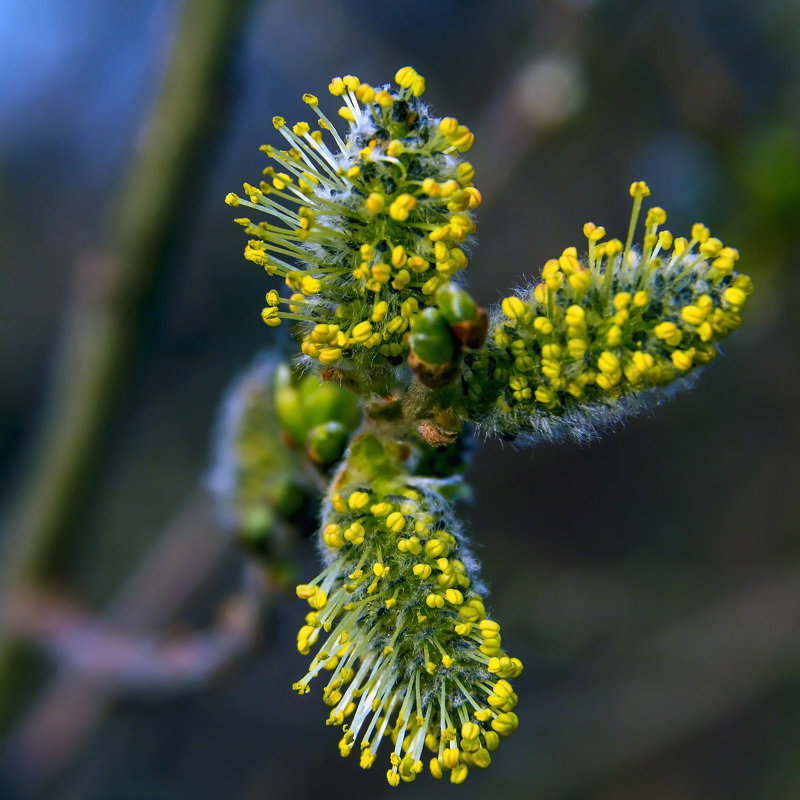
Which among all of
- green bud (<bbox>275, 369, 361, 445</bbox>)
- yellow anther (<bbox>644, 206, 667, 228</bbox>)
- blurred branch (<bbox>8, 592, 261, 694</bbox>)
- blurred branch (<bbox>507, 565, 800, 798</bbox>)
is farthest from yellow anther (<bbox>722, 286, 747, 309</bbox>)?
blurred branch (<bbox>507, 565, 800, 798</bbox>)

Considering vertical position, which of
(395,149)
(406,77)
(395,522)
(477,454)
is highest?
(477,454)

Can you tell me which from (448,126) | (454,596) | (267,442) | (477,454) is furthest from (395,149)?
(477,454)

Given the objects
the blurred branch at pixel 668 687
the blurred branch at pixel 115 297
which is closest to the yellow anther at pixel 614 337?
the blurred branch at pixel 115 297

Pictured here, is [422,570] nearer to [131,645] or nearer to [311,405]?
[311,405]

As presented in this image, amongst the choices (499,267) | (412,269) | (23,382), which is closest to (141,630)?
(412,269)

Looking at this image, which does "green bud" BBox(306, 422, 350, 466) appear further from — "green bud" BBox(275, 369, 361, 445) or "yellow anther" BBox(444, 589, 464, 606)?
"yellow anther" BBox(444, 589, 464, 606)

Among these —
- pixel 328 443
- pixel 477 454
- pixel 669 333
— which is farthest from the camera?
pixel 477 454
